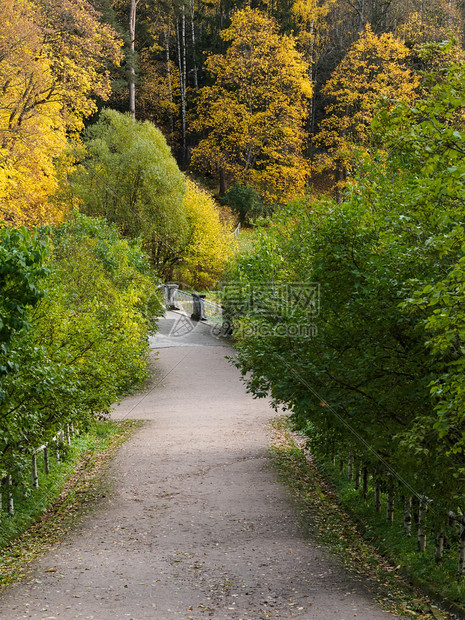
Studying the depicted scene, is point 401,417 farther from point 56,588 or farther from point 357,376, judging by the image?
point 56,588

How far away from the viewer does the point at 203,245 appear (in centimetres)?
3294

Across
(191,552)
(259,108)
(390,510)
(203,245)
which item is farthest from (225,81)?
(191,552)

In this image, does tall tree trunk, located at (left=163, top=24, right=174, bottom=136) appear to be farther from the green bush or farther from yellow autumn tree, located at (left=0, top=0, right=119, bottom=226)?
yellow autumn tree, located at (left=0, top=0, right=119, bottom=226)

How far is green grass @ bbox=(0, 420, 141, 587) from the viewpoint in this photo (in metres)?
8.67

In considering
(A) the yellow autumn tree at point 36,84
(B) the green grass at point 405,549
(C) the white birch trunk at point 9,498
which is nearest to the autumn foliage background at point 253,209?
(A) the yellow autumn tree at point 36,84

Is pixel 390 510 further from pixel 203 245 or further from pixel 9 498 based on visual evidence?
pixel 203 245

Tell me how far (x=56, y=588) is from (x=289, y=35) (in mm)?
42408

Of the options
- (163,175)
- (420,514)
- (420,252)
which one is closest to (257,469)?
(420,514)

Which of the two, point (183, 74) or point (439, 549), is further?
point (183, 74)

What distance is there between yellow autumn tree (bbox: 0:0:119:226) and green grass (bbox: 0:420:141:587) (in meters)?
11.4

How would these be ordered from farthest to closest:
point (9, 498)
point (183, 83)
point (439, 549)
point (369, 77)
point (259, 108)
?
point (183, 83), point (259, 108), point (369, 77), point (9, 498), point (439, 549)

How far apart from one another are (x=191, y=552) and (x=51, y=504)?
361cm

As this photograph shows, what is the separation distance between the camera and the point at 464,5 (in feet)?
137

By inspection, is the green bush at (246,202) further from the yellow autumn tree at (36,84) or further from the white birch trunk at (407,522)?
the white birch trunk at (407,522)
